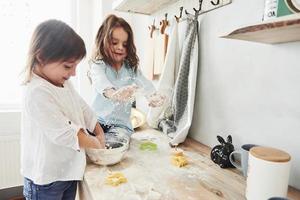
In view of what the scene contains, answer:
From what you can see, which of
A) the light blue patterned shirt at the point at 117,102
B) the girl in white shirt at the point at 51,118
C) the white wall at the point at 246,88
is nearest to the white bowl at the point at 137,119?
the light blue patterned shirt at the point at 117,102

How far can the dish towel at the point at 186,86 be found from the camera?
91 centimetres

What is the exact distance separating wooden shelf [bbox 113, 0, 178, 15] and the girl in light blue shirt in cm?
30

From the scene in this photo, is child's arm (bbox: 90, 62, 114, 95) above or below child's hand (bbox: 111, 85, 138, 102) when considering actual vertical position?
above

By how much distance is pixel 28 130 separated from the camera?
0.72 m

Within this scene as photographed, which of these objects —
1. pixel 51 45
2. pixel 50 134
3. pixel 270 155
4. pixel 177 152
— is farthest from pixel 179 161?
pixel 51 45

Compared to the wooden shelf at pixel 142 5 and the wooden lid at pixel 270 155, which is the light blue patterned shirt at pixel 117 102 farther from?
the wooden lid at pixel 270 155

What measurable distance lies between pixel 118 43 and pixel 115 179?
0.56 metres

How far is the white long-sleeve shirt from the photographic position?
0.64 metres

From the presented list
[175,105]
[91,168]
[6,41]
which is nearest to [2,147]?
[6,41]

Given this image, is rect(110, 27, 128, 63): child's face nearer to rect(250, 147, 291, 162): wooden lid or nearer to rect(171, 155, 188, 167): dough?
rect(171, 155, 188, 167): dough

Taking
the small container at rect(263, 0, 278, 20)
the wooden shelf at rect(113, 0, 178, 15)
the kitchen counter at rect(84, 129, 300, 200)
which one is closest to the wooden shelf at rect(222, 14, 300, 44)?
the small container at rect(263, 0, 278, 20)

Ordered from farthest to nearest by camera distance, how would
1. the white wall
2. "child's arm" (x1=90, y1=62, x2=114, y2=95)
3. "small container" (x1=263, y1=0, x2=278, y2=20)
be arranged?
"child's arm" (x1=90, y1=62, x2=114, y2=95) → the white wall → "small container" (x1=263, y1=0, x2=278, y2=20)

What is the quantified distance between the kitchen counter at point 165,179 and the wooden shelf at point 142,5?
78 centimetres

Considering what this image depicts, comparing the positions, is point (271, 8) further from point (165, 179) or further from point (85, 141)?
point (85, 141)
